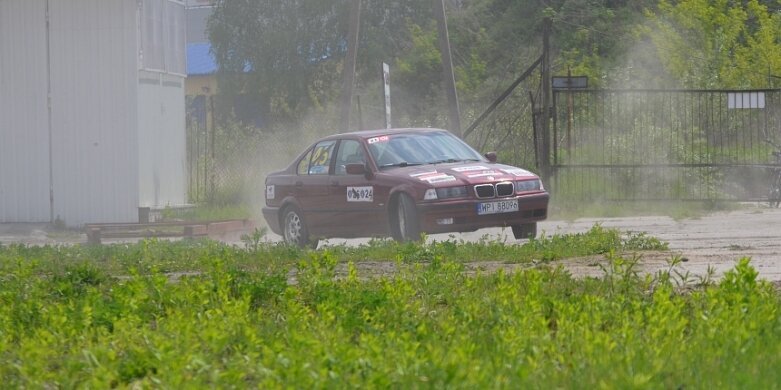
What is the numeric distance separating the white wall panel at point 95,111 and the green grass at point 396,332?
1337cm

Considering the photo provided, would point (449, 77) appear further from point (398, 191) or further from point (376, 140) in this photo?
point (398, 191)

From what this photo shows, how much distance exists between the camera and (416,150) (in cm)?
1573

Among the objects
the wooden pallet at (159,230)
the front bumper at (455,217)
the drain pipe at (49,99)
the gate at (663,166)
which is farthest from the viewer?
the drain pipe at (49,99)

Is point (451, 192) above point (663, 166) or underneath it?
underneath

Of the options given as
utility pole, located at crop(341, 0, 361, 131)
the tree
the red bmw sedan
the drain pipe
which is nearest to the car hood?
the red bmw sedan

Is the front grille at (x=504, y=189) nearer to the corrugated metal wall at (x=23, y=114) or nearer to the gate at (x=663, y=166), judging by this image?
the gate at (x=663, y=166)

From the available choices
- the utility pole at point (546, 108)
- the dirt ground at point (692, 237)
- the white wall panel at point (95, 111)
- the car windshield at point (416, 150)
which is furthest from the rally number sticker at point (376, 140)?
the white wall panel at point (95, 111)

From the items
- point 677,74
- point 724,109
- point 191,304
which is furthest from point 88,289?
point 677,74

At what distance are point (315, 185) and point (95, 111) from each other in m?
7.44

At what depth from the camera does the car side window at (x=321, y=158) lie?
16.5 m

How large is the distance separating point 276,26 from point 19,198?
35.5 metres

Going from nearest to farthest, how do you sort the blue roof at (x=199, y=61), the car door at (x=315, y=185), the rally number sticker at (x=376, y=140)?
1. the rally number sticker at (x=376, y=140)
2. the car door at (x=315, y=185)
3. the blue roof at (x=199, y=61)

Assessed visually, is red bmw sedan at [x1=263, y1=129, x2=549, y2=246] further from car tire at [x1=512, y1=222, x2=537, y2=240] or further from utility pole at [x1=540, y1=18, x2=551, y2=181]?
utility pole at [x1=540, y1=18, x2=551, y2=181]

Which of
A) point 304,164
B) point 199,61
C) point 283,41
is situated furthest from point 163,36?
point 199,61
